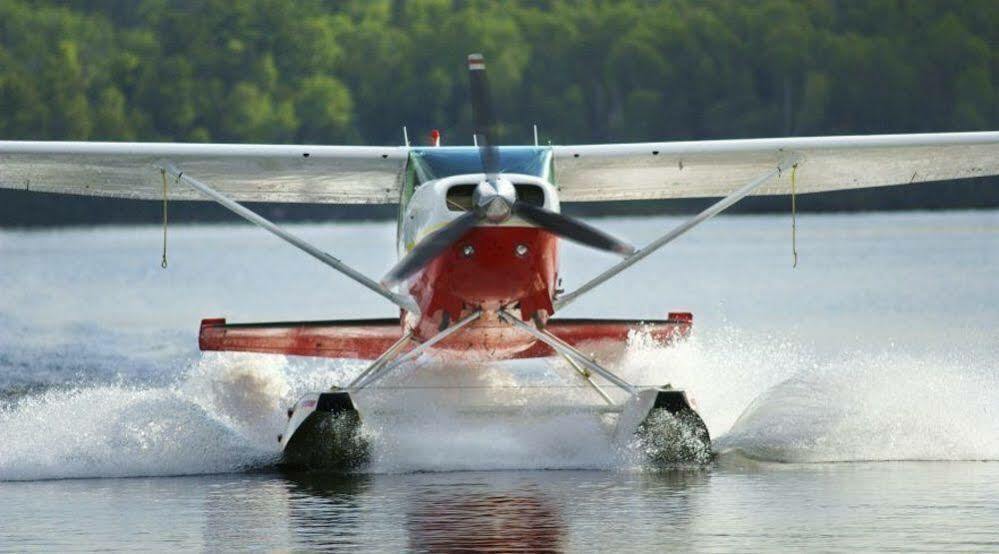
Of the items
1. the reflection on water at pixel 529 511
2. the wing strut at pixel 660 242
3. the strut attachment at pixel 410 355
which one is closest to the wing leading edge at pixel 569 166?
→ the wing strut at pixel 660 242

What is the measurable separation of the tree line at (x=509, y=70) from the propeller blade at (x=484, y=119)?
49.0m

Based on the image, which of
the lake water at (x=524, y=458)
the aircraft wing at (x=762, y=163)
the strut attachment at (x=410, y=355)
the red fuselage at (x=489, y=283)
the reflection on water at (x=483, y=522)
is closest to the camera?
the reflection on water at (x=483, y=522)

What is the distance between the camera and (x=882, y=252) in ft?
136

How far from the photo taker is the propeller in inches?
453

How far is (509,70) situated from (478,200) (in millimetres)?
54015

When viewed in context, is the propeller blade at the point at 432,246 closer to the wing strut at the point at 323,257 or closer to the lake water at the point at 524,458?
the wing strut at the point at 323,257

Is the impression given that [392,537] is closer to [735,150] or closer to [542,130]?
[735,150]

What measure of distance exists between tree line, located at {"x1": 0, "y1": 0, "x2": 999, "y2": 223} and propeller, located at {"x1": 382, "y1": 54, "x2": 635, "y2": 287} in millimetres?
49162

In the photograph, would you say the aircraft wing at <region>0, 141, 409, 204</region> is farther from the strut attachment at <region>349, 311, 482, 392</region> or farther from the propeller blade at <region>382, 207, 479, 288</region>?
the propeller blade at <region>382, 207, 479, 288</region>

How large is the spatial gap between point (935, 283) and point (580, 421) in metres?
19.0

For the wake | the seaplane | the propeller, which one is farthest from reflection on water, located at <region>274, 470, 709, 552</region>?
the propeller

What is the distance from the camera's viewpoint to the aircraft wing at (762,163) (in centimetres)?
1392

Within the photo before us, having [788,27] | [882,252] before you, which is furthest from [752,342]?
[788,27]

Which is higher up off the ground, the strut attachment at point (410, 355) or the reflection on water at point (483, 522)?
the strut attachment at point (410, 355)
